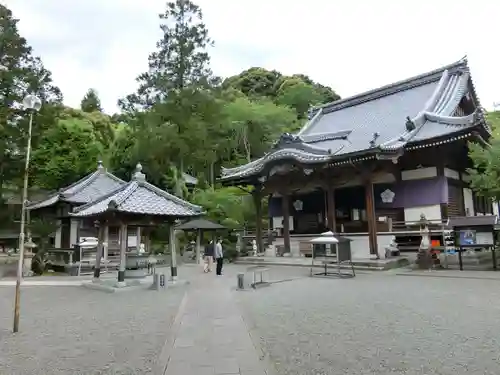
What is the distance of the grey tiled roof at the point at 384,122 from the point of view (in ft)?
56.4

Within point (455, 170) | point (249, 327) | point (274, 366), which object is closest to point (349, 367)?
point (274, 366)

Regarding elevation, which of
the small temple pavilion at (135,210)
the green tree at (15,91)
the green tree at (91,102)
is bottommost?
the small temple pavilion at (135,210)

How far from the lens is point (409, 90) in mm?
23719

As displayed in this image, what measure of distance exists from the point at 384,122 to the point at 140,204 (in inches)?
609

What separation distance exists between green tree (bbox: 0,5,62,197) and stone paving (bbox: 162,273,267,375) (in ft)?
62.0

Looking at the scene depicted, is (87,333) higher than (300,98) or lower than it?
lower

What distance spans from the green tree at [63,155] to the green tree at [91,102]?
24.1 metres

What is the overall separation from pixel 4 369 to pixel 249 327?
3.71 metres

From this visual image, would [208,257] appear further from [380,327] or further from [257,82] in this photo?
[257,82]

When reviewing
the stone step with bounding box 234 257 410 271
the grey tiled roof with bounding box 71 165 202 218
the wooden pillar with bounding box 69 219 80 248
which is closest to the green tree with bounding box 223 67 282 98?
the wooden pillar with bounding box 69 219 80 248

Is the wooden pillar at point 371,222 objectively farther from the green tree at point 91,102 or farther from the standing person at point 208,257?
the green tree at point 91,102

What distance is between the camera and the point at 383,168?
17.2 meters

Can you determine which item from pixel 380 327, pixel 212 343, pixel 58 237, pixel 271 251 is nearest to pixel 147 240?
pixel 58 237

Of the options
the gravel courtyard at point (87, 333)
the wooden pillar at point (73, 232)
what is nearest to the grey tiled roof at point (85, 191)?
the wooden pillar at point (73, 232)
